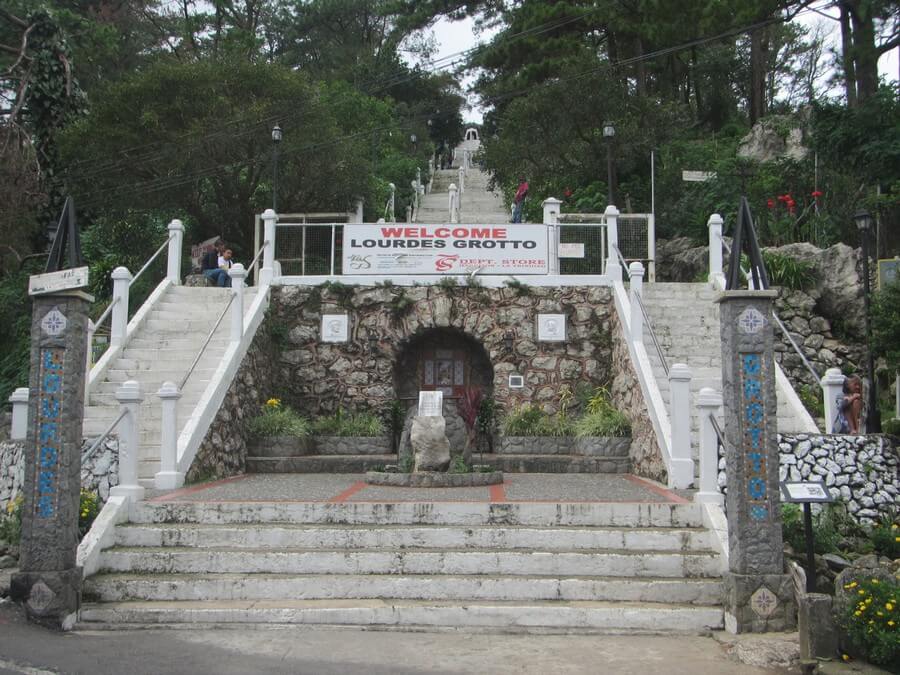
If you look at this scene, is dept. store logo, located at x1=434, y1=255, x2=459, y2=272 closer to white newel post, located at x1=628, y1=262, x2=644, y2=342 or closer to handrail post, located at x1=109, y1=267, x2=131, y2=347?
white newel post, located at x1=628, y1=262, x2=644, y2=342

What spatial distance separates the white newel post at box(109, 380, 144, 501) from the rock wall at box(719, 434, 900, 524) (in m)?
6.85

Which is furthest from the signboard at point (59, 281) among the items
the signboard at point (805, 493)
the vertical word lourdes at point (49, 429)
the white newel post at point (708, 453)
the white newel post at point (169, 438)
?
A: the white newel post at point (708, 453)

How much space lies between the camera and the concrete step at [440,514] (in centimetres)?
833

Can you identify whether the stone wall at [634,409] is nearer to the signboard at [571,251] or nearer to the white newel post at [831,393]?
the signboard at [571,251]

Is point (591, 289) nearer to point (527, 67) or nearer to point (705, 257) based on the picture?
point (705, 257)

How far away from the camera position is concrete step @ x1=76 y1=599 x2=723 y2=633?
691 cm

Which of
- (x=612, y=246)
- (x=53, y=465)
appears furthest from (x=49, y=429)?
(x=612, y=246)

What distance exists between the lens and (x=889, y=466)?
408 inches

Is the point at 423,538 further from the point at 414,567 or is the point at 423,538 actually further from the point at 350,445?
the point at 350,445

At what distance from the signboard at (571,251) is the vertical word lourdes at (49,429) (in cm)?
1008

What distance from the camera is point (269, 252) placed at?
51.8ft

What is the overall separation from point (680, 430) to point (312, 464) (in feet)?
18.2

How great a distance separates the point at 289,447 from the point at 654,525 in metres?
6.82

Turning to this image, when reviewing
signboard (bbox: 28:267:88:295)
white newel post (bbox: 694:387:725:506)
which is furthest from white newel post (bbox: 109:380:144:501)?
white newel post (bbox: 694:387:725:506)
